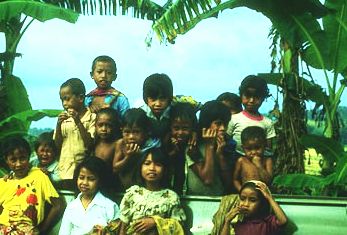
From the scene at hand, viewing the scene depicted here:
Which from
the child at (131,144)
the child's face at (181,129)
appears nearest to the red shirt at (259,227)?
the child's face at (181,129)

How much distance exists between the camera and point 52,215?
6.89 m

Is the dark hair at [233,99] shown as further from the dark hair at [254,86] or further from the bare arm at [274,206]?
the bare arm at [274,206]

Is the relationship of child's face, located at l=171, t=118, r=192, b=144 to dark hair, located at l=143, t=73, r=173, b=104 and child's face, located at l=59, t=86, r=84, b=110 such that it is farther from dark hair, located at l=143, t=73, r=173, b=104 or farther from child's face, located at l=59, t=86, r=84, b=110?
child's face, located at l=59, t=86, r=84, b=110

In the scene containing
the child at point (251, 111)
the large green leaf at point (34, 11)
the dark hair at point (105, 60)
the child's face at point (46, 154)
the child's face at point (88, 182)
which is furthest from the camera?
the large green leaf at point (34, 11)

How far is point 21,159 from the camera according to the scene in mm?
6883

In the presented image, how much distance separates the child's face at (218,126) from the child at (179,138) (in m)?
0.19

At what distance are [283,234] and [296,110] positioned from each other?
10.4 ft

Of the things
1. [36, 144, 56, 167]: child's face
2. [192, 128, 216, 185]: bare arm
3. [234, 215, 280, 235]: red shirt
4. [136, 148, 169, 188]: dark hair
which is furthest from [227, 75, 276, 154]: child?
Answer: [36, 144, 56, 167]: child's face

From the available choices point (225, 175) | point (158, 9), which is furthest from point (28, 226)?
point (158, 9)

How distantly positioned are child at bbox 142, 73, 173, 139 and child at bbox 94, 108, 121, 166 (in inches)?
11.8

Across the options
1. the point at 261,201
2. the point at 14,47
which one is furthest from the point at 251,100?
the point at 14,47

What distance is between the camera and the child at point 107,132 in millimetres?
6703

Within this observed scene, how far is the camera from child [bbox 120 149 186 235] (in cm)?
611

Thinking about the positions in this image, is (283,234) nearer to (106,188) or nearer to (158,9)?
(106,188)
